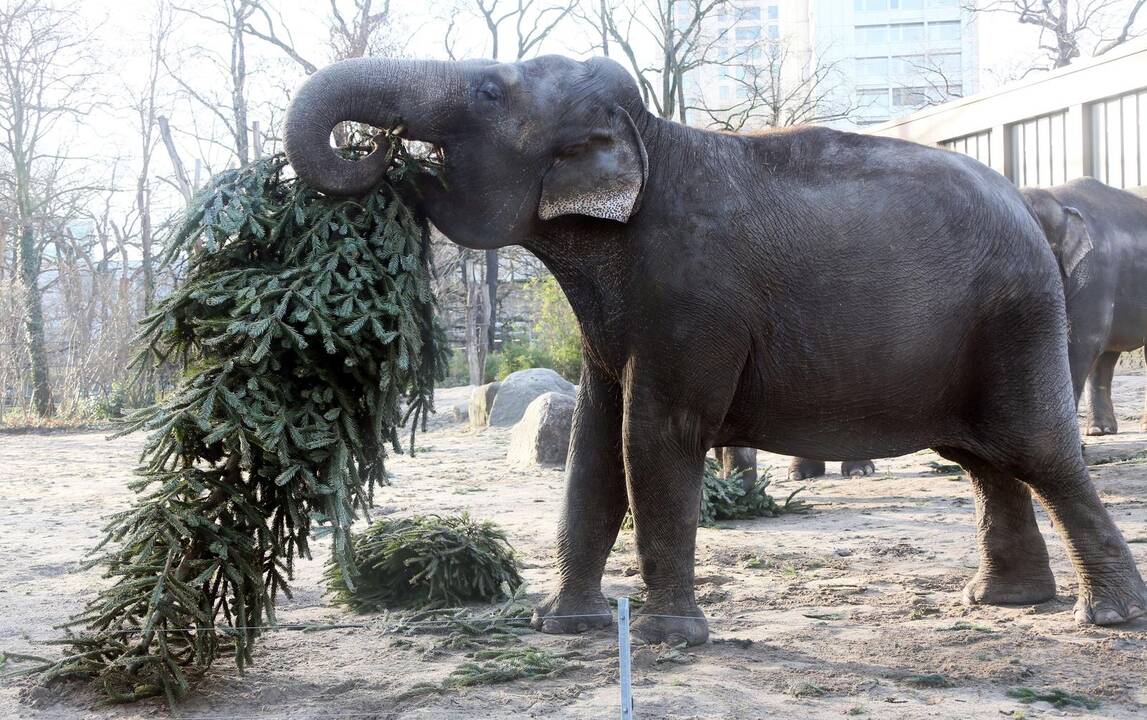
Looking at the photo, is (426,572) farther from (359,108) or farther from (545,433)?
(545,433)

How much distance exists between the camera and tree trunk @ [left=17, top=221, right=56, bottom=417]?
75.1ft

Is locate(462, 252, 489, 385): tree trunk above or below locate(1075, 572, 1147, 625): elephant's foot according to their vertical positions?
above

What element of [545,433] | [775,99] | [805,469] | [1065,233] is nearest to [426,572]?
[1065,233]

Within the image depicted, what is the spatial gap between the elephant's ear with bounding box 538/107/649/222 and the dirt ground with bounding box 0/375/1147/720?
1800 mm

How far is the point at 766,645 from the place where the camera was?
4996 millimetres

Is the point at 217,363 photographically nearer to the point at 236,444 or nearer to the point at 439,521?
the point at 236,444

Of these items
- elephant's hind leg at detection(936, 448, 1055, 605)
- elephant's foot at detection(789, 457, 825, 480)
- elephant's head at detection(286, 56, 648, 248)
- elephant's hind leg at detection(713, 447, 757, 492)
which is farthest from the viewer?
elephant's foot at detection(789, 457, 825, 480)

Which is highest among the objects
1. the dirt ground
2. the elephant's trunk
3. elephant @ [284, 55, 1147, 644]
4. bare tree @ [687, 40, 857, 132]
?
bare tree @ [687, 40, 857, 132]

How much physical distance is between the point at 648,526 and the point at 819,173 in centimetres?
164

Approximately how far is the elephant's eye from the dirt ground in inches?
89.8

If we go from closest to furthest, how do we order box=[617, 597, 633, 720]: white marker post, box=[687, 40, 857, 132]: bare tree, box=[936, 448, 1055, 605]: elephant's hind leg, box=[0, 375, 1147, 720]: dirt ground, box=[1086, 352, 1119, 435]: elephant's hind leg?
box=[617, 597, 633, 720]: white marker post
box=[0, 375, 1147, 720]: dirt ground
box=[936, 448, 1055, 605]: elephant's hind leg
box=[1086, 352, 1119, 435]: elephant's hind leg
box=[687, 40, 857, 132]: bare tree

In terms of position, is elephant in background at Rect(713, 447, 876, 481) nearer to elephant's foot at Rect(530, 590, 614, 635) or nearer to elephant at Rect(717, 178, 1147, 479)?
elephant at Rect(717, 178, 1147, 479)

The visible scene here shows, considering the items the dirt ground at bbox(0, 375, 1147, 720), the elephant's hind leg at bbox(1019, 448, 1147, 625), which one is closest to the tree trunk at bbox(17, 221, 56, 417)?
the dirt ground at bbox(0, 375, 1147, 720)

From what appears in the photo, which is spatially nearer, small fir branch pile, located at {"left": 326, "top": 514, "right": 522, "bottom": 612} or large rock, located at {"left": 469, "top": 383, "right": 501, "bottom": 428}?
small fir branch pile, located at {"left": 326, "top": 514, "right": 522, "bottom": 612}
